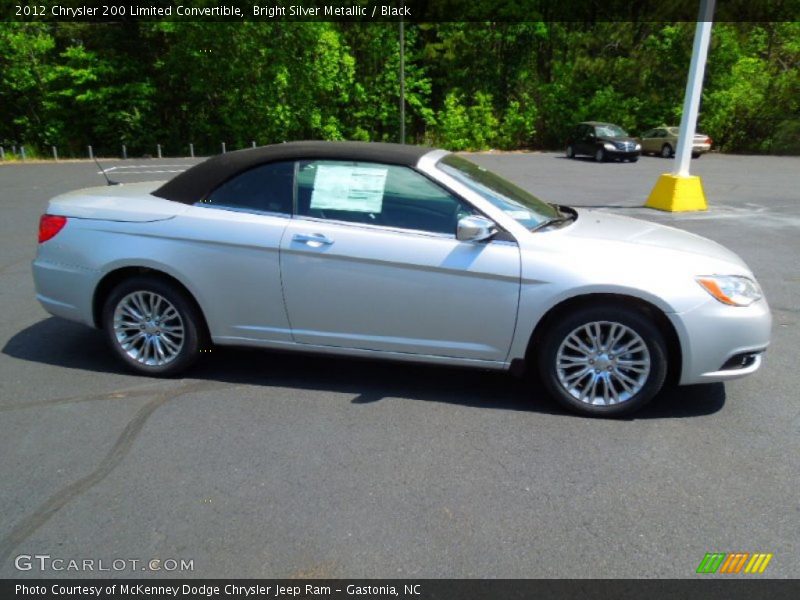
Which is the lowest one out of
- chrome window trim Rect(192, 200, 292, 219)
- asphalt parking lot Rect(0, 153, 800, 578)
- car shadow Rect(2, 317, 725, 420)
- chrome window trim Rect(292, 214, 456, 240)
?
car shadow Rect(2, 317, 725, 420)

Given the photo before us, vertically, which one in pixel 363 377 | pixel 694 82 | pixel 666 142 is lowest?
pixel 666 142

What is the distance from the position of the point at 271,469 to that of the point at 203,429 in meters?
0.64

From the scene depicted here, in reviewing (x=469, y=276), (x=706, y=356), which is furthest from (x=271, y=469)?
(x=706, y=356)

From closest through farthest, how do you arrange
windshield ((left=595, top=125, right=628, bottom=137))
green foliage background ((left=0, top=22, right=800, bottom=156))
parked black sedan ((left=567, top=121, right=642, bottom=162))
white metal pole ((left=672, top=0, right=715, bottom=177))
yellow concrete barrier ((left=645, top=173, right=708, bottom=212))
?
1. white metal pole ((left=672, top=0, right=715, bottom=177))
2. yellow concrete barrier ((left=645, top=173, right=708, bottom=212))
3. parked black sedan ((left=567, top=121, right=642, bottom=162))
4. windshield ((left=595, top=125, right=628, bottom=137))
5. green foliage background ((left=0, top=22, right=800, bottom=156))

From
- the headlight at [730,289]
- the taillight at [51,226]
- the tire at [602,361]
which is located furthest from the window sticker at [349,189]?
the headlight at [730,289]

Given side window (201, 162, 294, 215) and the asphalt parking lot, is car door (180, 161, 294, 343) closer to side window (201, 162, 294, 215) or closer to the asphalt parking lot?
side window (201, 162, 294, 215)

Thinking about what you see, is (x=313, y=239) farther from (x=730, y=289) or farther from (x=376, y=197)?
(x=730, y=289)

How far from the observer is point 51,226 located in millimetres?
4516

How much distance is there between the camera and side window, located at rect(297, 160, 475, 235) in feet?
13.1

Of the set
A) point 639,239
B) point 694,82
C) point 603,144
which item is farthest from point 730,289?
point 603,144

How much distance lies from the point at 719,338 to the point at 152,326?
362cm

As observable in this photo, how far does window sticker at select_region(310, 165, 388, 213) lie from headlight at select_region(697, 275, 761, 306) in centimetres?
201
